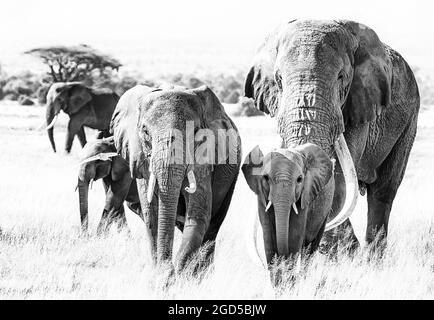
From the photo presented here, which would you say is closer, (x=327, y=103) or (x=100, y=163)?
(x=327, y=103)

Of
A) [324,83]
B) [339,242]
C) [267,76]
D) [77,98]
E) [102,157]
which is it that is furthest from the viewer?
[77,98]

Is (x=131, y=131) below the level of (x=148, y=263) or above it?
above

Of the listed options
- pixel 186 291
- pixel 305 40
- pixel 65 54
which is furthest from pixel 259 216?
pixel 65 54

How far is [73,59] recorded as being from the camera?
46375mm

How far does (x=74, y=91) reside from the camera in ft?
75.8

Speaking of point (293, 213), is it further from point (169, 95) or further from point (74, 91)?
point (74, 91)

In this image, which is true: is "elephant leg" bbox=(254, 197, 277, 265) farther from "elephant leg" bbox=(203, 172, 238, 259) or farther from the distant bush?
the distant bush

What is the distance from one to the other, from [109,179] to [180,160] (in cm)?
305

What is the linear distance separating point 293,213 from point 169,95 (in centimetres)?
135

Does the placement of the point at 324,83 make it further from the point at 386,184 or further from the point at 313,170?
the point at 386,184

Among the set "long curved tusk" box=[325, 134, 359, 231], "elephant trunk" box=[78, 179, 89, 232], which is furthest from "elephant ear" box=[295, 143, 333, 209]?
"elephant trunk" box=[78, 179, 89, 232]

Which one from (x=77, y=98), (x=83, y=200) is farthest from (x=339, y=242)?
(x=77, y=98)

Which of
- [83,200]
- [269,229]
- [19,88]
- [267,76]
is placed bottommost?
[19,88]

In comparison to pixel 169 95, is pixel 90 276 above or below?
below
